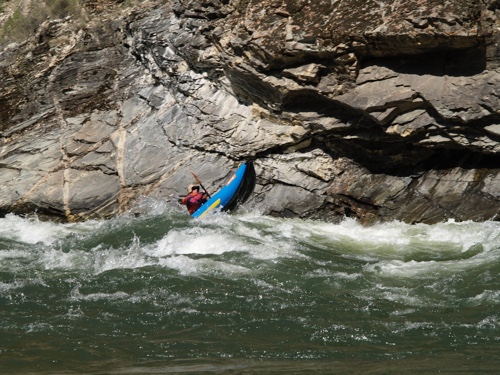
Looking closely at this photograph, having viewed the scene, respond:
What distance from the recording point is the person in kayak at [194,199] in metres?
10.9

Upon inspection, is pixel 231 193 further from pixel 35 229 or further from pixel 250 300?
pixel 250 300

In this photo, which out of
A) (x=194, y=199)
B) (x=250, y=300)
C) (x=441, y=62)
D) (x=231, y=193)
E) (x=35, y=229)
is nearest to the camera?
(x=250, y=300)

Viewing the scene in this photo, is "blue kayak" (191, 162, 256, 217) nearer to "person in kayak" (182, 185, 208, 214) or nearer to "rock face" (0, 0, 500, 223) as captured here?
"person in kayak" (182, 185, 208, 214)

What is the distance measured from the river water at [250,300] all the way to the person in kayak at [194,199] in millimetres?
982

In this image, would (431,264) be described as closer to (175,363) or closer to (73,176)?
(175,363)

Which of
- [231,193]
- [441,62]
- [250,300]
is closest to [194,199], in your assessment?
[231,193]

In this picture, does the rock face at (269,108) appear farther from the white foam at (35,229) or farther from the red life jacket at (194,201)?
the red life jacket at (194,201)

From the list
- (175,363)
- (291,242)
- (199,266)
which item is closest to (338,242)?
(291,242)

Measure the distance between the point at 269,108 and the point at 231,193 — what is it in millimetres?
1560

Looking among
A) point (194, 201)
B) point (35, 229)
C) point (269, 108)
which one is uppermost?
point (269, 108)

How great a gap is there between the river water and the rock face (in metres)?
1.06

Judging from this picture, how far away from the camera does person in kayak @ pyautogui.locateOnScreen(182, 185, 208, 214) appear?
10898 millimetres

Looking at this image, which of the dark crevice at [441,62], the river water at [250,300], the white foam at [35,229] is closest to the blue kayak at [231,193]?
the river water at [250,300]

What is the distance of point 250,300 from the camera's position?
6.36 metres
